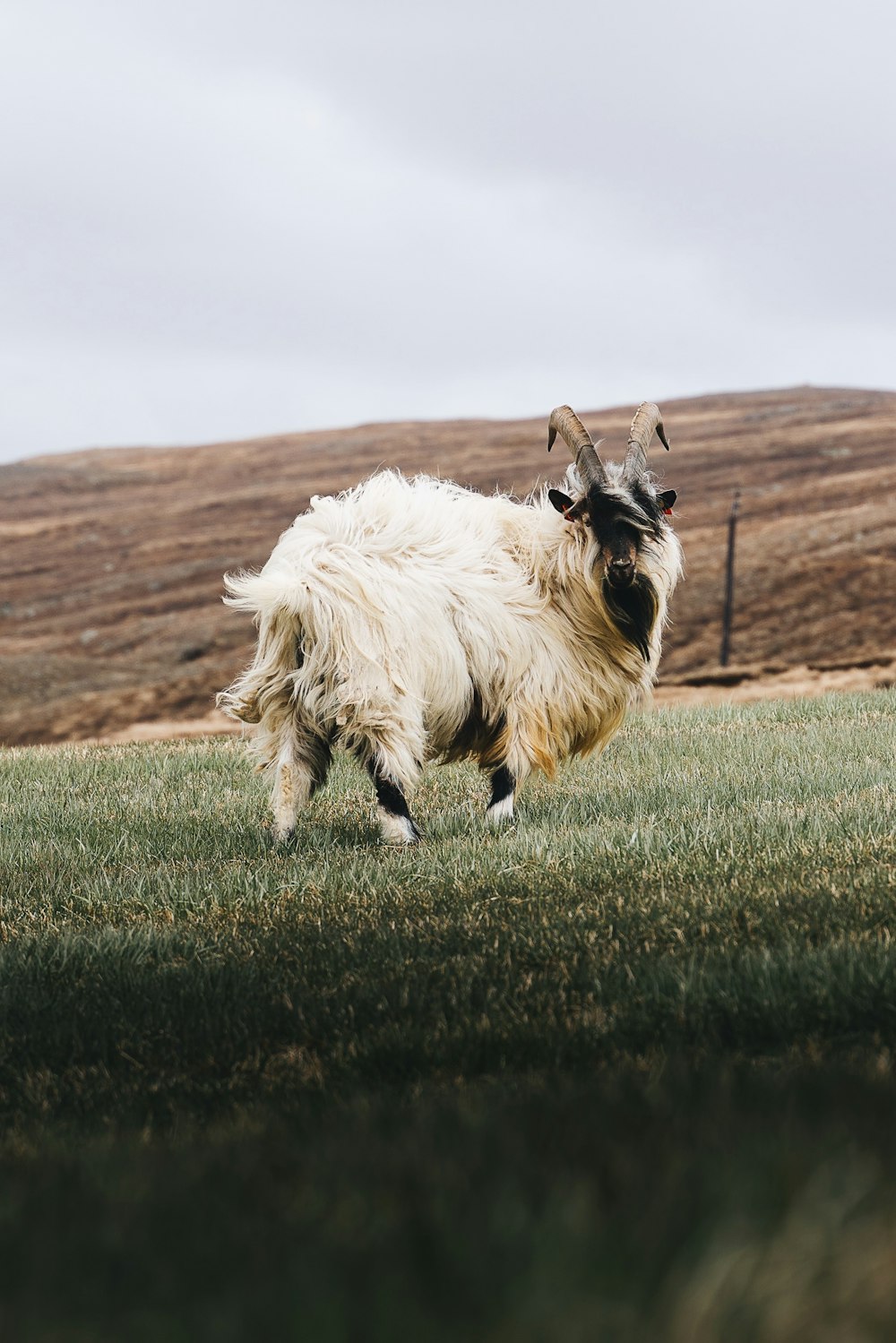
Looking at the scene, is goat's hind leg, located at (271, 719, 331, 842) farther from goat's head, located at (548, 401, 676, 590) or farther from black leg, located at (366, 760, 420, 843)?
goat's head, located at (548, 401, 676, 590)

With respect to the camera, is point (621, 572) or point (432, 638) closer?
point (432, 638)

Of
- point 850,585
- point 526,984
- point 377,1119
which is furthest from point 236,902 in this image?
point 850,585

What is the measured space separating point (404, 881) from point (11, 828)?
322 cm

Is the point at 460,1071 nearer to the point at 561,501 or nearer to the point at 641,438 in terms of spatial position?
the point at 561,501

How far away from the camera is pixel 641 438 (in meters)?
7.87

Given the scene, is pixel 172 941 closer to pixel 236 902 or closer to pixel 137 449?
pixel 236 902

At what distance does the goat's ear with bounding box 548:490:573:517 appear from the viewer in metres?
7.43

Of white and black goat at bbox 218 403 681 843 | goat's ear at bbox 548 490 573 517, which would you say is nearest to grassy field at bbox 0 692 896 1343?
white and black goat at bbox 218 403 681 843

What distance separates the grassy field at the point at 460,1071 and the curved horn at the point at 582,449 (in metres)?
1.98

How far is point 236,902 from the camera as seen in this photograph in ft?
17.9

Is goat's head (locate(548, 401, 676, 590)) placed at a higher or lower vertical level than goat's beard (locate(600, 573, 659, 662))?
higher

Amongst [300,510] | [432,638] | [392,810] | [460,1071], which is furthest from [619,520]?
[300,510]

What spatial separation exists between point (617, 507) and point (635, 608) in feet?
2.23

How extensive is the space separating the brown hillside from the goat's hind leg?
55.6ft
